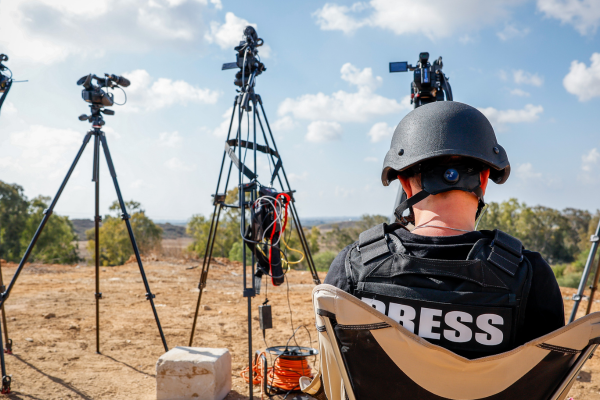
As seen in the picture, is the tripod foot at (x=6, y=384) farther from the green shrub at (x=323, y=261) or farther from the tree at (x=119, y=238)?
the tree at (x=119, y=238)

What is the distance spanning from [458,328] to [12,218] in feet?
92.2

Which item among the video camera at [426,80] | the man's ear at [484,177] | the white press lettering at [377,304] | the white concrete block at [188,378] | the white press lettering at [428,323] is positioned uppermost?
the video camera at [426,80]

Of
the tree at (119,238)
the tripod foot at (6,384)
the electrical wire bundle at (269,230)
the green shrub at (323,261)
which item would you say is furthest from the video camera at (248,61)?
the tree at (119,238)

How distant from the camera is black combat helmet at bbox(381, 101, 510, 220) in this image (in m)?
1.50

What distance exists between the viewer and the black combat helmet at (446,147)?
4.92 ft

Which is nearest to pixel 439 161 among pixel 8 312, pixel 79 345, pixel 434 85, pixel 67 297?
pixel 434 85

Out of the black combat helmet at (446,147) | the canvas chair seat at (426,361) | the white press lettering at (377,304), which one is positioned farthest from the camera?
the black combat helmet at (446,147)

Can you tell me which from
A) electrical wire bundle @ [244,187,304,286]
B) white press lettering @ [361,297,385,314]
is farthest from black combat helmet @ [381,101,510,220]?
electrical wire bundle @ [244,187,304,286]

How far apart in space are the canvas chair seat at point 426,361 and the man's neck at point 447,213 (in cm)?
38

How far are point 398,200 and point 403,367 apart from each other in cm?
240

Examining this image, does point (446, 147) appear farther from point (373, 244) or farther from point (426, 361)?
point (426, 361)

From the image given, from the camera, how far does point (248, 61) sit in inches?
159

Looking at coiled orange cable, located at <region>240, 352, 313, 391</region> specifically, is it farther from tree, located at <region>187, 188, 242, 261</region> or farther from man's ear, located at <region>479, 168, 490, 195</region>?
tree, located at <region>187, 188, 242, 261</region>

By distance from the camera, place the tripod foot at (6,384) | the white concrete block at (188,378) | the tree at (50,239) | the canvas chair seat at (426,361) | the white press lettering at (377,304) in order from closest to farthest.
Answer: the canvas chair seat at (426,361)
the white press lettering at (377,304)
the white concrete block at (188,378)
the tripod foot at (6,384)
the tree at (50,239)
